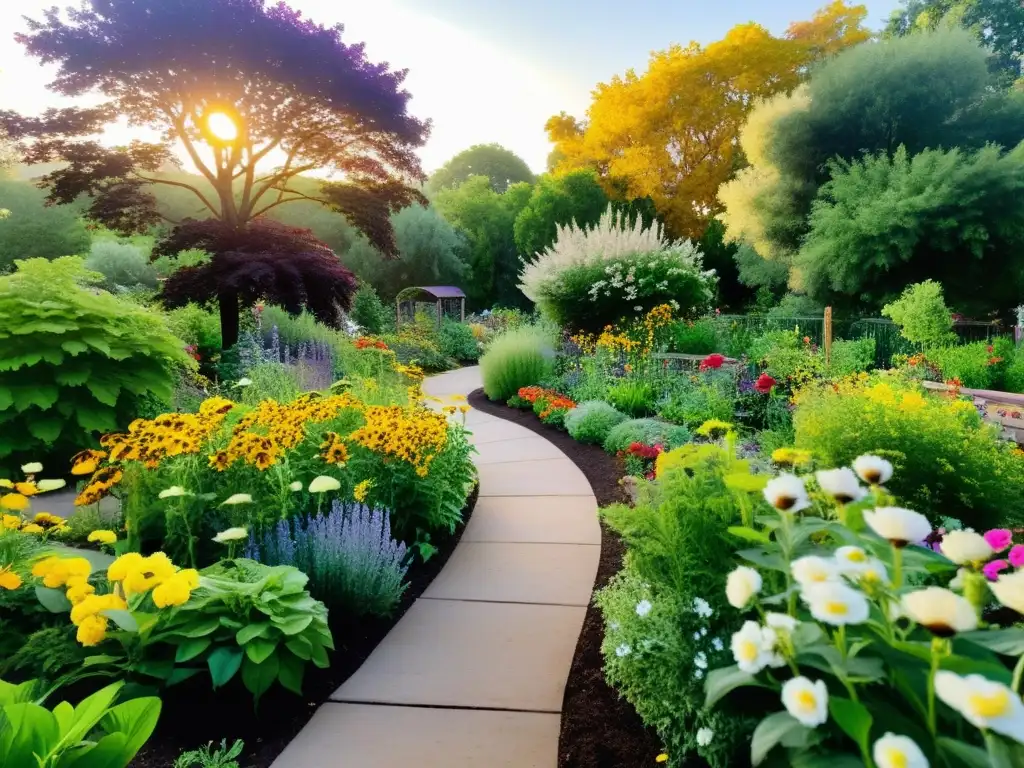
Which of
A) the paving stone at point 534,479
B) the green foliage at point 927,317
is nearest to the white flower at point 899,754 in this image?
the paving stone at point 534,479

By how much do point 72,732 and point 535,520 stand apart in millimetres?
2676

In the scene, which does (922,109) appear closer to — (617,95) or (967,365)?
(967,365)

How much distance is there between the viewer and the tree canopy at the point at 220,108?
23.6 feet

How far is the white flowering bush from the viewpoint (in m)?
8.45

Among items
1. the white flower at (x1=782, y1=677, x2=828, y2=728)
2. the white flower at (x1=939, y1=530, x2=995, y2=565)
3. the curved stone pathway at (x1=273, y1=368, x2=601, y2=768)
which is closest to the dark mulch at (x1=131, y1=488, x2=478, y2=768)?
the curved stone pathway at (x1=273, y1=368, x2=601, y2=768)

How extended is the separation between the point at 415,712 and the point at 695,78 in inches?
763

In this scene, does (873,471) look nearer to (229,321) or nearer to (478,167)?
(229,321)

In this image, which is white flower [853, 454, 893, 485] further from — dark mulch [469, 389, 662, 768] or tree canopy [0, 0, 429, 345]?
tree canopy [0, 0, 429, 345]

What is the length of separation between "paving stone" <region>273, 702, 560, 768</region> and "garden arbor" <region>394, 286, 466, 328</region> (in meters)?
12.0

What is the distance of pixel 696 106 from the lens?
58.1 ft

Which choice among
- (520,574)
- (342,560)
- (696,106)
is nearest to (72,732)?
(342,560)

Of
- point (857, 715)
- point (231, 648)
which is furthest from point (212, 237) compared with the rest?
point (857, 715)

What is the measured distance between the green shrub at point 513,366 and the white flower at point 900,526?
6.90 m

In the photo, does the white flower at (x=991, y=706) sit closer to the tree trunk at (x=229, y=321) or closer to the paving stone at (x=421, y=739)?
the paving stone at (x=421, y=739)
